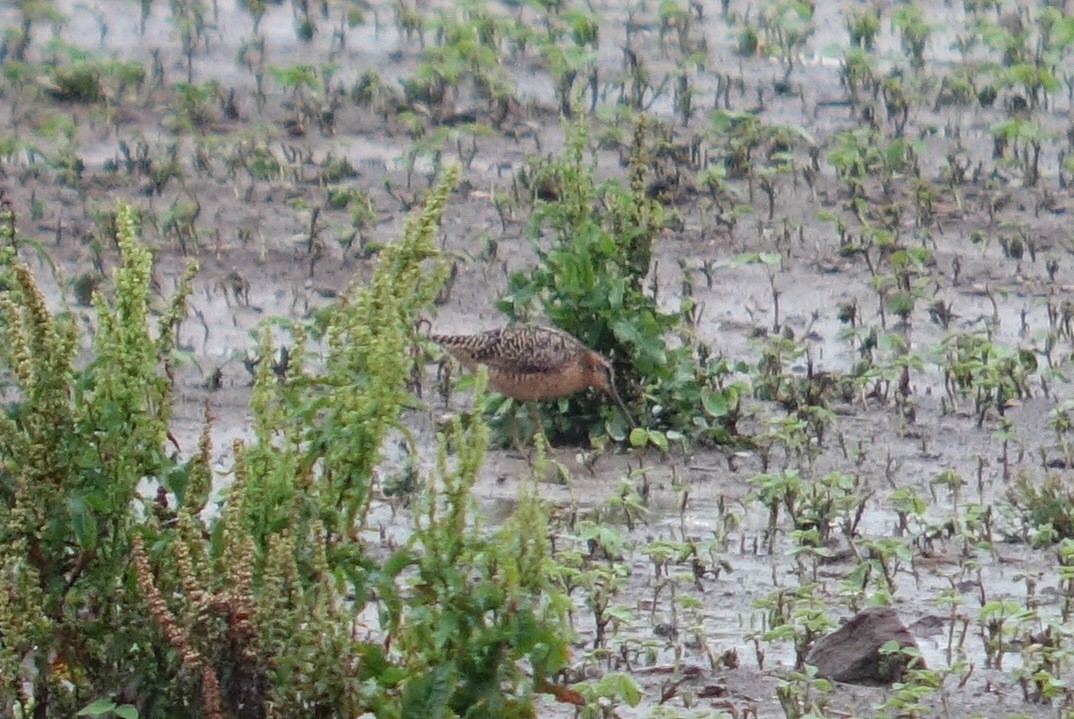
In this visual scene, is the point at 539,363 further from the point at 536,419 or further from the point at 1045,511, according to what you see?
the point at 1045,511

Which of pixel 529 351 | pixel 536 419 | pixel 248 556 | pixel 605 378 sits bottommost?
pixel 536 419

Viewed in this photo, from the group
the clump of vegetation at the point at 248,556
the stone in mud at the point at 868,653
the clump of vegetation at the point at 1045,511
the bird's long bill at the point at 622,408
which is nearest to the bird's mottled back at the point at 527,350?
the bird's long bill at the point at 622,408

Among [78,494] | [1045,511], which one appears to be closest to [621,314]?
[1045,511]

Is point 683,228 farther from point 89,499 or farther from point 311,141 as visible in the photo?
point 89,499

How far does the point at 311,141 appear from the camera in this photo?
426 inches

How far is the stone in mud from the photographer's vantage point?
209 inches

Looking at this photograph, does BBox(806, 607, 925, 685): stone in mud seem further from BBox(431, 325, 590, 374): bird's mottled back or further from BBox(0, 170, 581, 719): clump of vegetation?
BBox(431, 325, 590, 374): bird's mottled back

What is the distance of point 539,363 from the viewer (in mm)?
7219

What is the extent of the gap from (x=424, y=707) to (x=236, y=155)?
658cm

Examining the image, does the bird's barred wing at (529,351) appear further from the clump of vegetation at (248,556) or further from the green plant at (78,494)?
the green plant at (78,494)

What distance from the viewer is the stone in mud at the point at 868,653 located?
5316mm

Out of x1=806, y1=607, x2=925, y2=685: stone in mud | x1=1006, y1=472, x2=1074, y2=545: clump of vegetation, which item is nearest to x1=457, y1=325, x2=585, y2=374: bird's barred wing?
x1=1006, y1=472, x2=1074, y2=545: clump of vegetation

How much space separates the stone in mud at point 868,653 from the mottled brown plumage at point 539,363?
2080 mm

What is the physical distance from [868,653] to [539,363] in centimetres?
217
